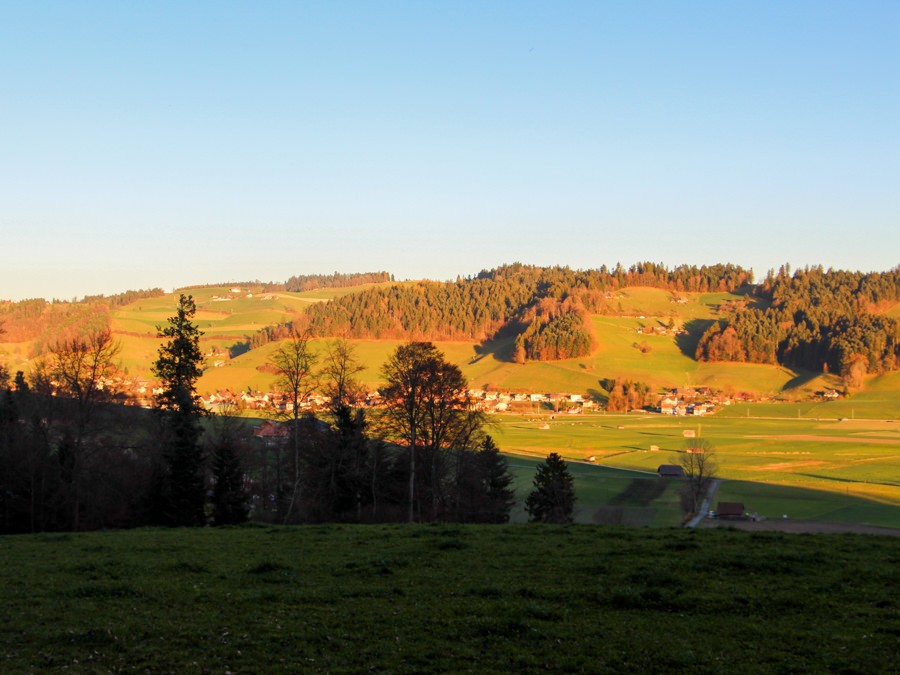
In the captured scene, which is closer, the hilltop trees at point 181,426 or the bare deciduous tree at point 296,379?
the hilltop trees at point 181,426

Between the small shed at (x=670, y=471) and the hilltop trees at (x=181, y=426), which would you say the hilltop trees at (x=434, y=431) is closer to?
the hilltop trees at (x=181, y=426)

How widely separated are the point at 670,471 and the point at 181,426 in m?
62.6

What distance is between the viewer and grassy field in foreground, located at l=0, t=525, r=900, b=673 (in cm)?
1022

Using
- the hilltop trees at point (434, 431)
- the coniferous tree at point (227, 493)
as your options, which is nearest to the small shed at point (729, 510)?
the hilltop trees at point (434, 431)

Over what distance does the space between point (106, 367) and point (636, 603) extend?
3263 centimetres

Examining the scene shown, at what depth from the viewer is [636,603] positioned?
12938mm

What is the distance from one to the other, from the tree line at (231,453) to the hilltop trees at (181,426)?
0.07 m

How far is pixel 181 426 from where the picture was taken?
122ft

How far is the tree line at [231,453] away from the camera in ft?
113

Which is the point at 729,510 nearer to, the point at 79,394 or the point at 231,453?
the point at 231,453

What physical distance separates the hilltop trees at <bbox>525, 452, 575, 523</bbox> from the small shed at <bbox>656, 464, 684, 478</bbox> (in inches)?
1598

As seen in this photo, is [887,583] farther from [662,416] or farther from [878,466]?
[662,416]

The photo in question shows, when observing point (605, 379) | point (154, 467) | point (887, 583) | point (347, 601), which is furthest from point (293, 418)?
point (605, 379)

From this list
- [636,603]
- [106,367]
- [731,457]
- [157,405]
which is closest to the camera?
[636,603]
